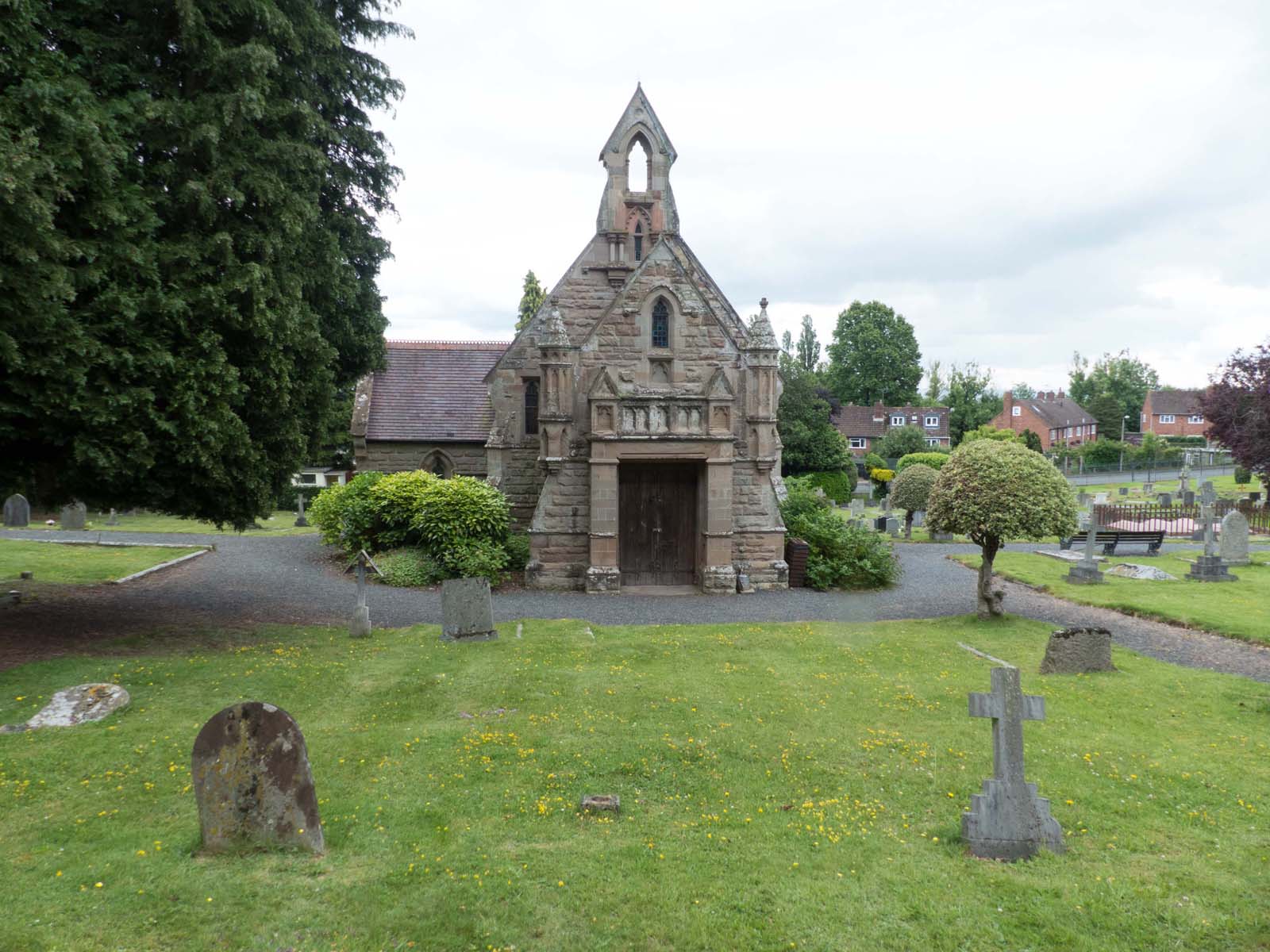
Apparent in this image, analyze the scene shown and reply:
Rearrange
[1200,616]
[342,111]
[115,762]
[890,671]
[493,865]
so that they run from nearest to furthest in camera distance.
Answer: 1. [493,865]
2. [115,762]
3. [890,671]
4. [342,111]
5. [1200,616]

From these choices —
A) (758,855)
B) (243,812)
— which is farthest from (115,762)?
(758,855)

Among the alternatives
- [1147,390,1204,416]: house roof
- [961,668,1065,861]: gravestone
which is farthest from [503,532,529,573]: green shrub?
[1147,390,1204,416]: house roof

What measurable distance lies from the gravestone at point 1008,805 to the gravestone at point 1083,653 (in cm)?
643

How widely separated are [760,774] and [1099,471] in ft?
248

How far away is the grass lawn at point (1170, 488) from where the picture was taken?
157ft

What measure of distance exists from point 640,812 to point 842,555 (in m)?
15.2

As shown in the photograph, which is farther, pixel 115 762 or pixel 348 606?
pixel 348 606

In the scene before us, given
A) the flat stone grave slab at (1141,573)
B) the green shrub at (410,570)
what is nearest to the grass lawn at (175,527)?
the green shrub at (410,570)

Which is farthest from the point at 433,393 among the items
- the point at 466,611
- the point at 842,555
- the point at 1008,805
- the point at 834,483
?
the point at 1008,805

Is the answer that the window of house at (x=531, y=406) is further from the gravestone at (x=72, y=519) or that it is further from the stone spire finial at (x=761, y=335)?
the gravestone at (x=72, y=519)

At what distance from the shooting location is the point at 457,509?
2150 cm

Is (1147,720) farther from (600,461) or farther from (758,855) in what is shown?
(600,461)

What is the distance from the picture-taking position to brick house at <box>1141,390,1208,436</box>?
309 feet

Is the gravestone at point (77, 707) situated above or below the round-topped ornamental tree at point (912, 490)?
below
